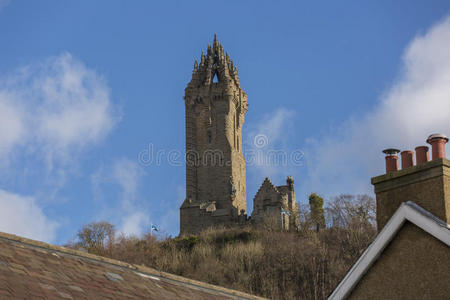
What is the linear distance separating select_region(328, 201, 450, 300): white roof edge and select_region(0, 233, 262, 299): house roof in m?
3.59

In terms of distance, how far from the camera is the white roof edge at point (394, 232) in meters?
11.3

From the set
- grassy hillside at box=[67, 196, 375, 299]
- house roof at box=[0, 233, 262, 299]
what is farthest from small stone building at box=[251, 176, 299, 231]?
house roof at box=[0, 233, 262, 299]

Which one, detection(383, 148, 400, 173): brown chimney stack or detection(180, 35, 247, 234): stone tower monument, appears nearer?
detection(383, 148, 400, 173): brown chimney stack

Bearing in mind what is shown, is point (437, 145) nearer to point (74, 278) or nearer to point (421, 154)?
point (421, 154)

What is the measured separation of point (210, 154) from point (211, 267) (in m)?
25.4

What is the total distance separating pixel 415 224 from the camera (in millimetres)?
11695

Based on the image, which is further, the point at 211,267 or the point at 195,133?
the point at 195,133

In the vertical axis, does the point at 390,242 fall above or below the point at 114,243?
below

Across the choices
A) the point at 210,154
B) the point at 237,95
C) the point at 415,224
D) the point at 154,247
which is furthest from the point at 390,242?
the point at 237,95

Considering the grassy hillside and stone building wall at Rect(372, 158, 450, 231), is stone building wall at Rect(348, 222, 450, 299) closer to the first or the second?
stone building wall at Rect(372, 158, 450, 231)

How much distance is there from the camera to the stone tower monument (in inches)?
3445

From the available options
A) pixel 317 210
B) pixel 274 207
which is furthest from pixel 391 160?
pixel 317 210

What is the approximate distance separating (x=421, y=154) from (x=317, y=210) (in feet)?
242

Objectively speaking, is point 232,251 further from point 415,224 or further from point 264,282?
point 415,224
